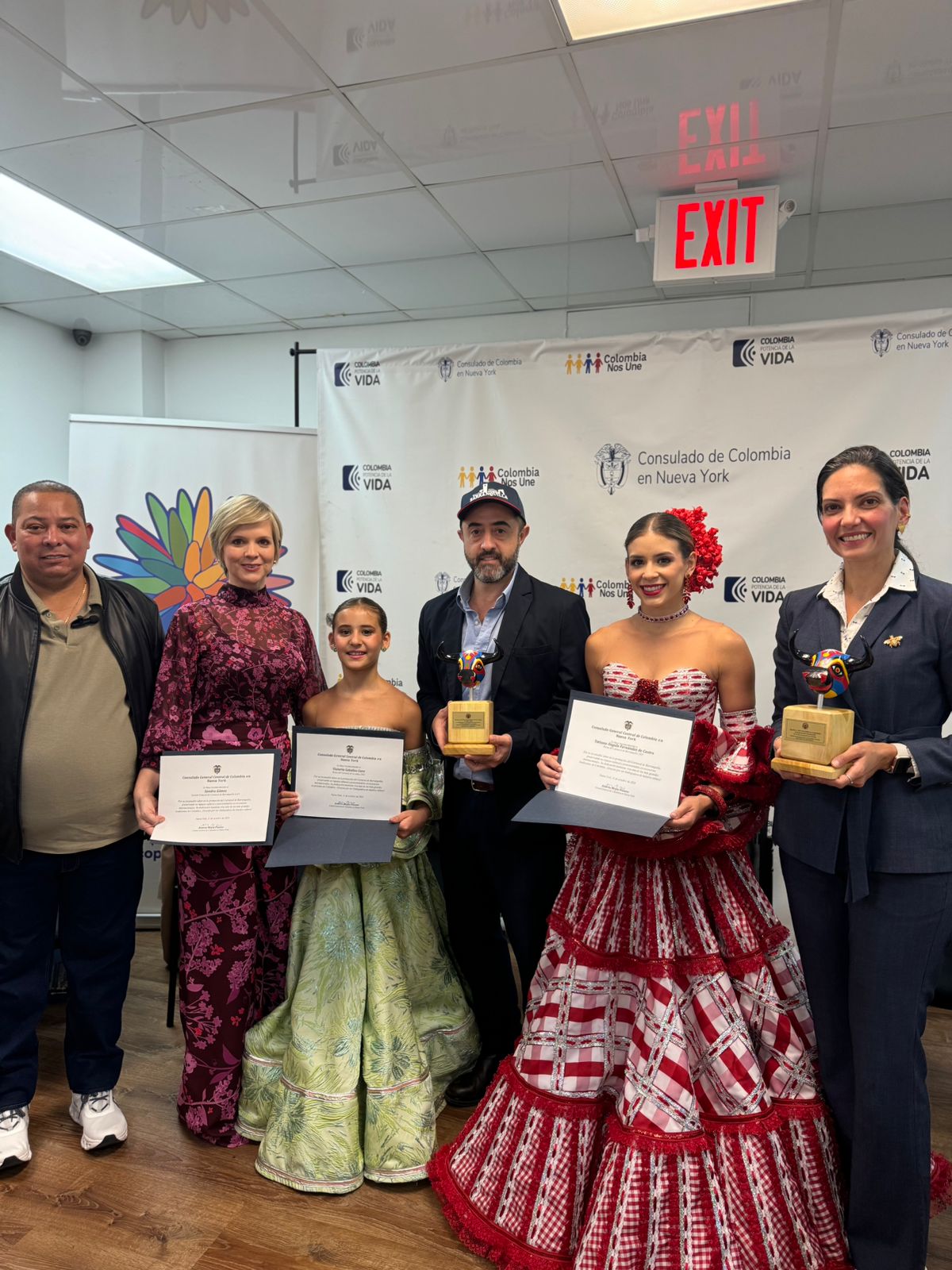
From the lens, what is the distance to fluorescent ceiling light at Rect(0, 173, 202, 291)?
392 cm

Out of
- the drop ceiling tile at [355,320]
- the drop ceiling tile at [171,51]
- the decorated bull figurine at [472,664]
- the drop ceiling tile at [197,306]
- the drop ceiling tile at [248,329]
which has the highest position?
the drop ceiling tile at [171,51]

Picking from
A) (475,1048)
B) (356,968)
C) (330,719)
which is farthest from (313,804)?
(475,1048)

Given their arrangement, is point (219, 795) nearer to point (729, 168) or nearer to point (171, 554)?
point (171, 554)

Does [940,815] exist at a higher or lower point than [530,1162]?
higher

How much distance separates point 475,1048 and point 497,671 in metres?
1.22

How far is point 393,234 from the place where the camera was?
3943mm

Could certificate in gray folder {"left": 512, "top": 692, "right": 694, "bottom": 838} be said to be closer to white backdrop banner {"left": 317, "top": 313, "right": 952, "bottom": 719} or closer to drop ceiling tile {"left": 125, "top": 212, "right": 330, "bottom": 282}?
white backdrop banner {"left": 317, "top": 313, "right": 952, "bottom": 719}

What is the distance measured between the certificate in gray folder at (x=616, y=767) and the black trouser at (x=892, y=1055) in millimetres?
413

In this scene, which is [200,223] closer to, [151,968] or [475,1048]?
[151,968]

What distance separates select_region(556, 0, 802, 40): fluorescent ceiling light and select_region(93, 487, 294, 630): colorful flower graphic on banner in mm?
2667

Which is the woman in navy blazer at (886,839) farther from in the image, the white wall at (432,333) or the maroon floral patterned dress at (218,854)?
the white wall at (432,333)

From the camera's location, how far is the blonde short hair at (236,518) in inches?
96.4

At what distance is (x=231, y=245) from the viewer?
4121 millimetres

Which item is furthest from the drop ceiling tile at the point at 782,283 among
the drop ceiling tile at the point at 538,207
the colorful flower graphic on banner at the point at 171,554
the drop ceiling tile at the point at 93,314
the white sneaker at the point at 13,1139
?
the white sneaker at the point at 13,1139
